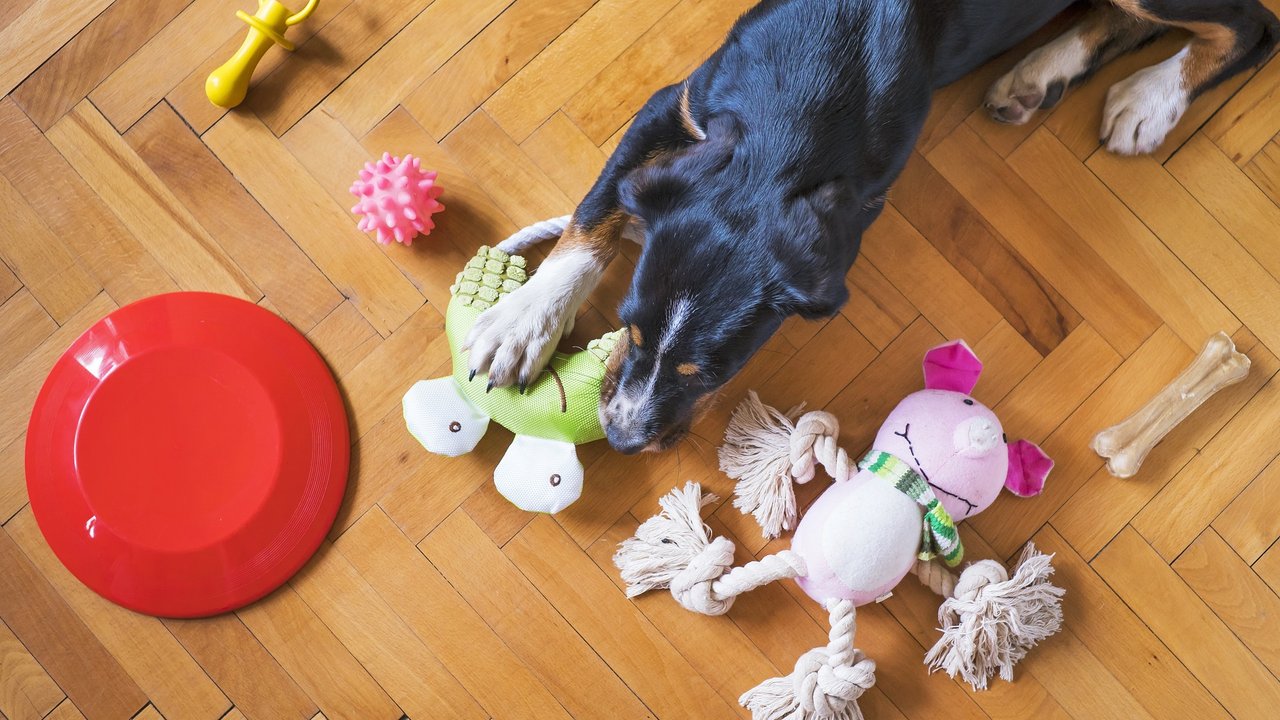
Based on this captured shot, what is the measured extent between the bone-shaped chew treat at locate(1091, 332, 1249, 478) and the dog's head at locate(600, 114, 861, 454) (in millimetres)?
822

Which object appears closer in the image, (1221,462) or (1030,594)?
(1030,594)

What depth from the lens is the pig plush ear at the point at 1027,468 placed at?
1.82 m

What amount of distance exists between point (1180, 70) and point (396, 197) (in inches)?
64.8

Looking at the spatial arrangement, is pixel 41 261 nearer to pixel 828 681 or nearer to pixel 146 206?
pixel 146 206

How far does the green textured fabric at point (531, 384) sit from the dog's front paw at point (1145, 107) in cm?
117

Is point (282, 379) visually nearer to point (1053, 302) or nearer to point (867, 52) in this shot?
point (867, 52)

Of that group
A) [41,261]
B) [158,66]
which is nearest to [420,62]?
[158,66]

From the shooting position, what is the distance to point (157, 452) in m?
1.78

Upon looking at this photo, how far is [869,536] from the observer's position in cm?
164

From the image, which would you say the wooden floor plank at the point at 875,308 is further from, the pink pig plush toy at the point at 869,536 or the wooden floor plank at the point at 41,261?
the wooden floor plank at the point at 41,261

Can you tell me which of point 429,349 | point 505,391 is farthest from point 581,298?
point 429,349

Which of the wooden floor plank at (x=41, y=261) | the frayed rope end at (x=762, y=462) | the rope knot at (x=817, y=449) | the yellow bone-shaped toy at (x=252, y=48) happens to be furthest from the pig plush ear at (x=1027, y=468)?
the wooden floor plank at (x=41, y=261)

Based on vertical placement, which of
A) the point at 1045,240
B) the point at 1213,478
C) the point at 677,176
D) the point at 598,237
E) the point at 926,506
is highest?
the point at 677,176

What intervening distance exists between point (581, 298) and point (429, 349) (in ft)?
1.19
